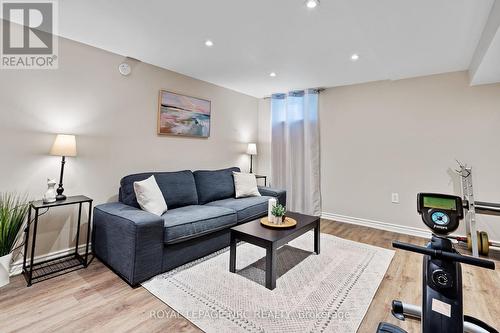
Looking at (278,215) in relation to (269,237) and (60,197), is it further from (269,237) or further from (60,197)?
(60,197)

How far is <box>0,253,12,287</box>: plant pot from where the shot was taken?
2.01 m

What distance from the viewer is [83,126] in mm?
2643

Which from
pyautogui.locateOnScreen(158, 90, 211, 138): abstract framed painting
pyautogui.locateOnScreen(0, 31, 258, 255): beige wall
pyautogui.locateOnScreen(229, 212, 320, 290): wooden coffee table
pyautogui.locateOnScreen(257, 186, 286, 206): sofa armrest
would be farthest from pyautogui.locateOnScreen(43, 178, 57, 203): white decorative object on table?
pyautogui.locateOnScreen(257, 186, 286, 206): sofa armrest

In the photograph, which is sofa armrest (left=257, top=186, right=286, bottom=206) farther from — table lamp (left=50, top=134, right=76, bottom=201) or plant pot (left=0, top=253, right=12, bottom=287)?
plant pot (left=0, top=253, right=12, bottom=287)

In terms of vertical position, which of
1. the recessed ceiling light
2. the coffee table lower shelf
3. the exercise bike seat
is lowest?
the coffee table lower shelf

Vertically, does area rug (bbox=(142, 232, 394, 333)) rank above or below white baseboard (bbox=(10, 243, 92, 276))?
below

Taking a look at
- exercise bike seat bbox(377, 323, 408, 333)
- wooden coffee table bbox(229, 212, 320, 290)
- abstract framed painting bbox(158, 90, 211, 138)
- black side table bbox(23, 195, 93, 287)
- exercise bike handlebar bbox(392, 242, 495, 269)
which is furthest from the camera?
abstract framed painting bbox(158, 90, 211, 138)

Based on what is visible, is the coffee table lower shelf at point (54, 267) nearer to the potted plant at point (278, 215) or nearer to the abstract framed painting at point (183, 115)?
the abstract framed painting at point (183, 115)

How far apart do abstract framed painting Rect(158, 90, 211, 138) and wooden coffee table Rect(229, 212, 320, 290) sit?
189 cm

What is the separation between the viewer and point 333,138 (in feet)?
13.6

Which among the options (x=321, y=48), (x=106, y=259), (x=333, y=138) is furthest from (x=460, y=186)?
(x=106, y=259)

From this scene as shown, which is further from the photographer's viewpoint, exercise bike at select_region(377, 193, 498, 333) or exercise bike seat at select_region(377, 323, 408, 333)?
exercise bike seat at select_region(377, 323, 408, 333)

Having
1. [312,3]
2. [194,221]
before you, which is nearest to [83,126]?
[194,221]

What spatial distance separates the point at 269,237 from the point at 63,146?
2137mm
